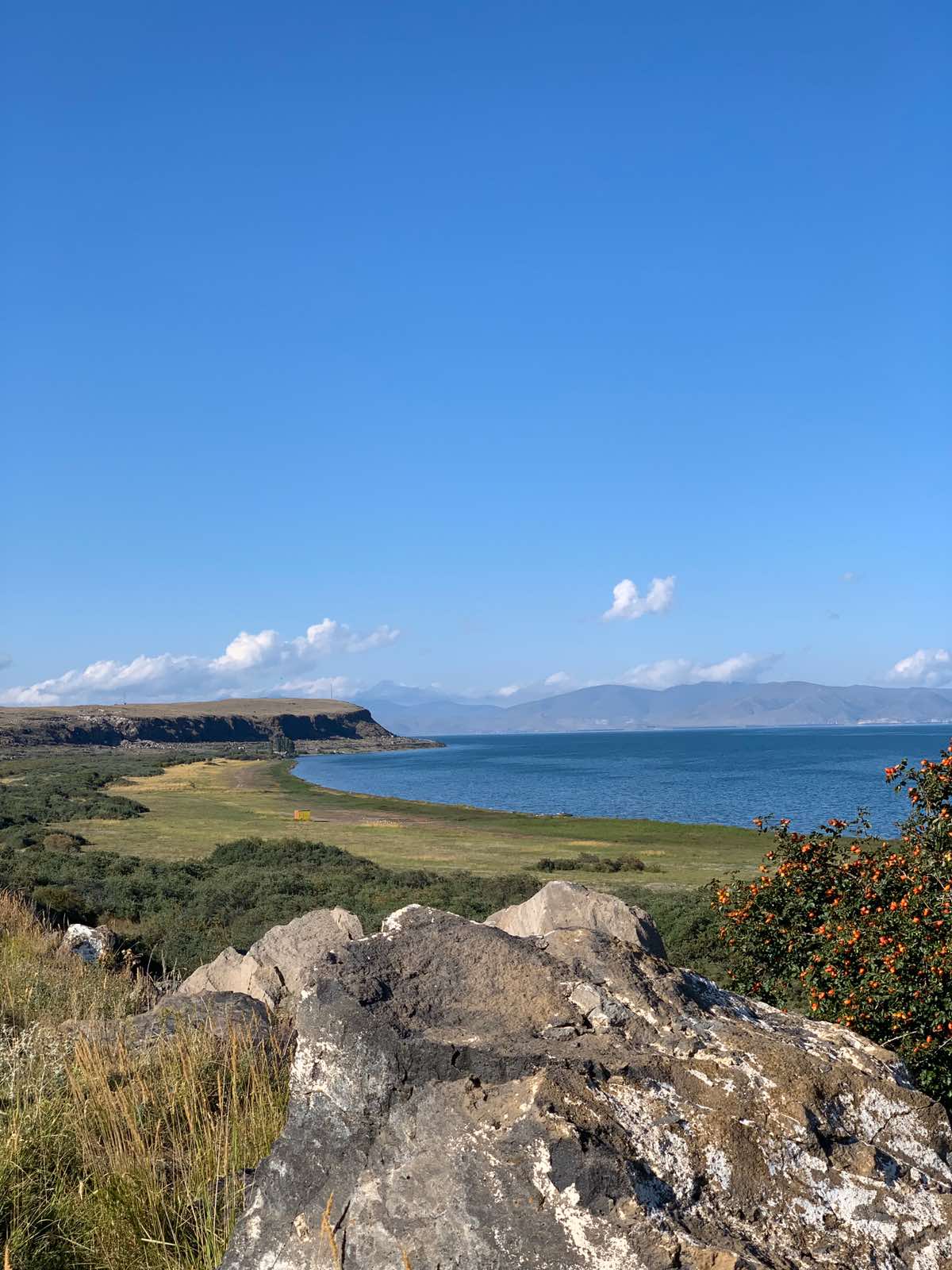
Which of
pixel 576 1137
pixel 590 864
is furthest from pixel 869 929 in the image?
pixel 590 864

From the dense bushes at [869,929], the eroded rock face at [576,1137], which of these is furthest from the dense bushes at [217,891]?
the eroded rock face at [576,1137]

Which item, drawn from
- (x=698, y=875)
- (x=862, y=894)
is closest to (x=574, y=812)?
(x=698, y=875)

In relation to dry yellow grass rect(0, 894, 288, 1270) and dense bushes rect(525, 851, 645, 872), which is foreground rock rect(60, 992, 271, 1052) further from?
dense bushes rect(525, 851, 645, 872)

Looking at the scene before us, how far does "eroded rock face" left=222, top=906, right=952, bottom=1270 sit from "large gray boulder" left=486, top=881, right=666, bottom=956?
174 inches

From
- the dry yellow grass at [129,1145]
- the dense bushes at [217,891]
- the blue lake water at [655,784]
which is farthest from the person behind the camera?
the blue lake water at [655,784]

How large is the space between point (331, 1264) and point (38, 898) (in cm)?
1933

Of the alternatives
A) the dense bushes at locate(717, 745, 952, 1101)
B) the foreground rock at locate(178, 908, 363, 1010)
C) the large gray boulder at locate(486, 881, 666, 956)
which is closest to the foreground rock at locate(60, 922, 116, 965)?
the foreground rock at locate(178, 908, 363, 1010)

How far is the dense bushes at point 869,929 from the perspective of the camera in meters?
7.77

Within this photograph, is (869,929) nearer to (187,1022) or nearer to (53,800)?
(187,1022)

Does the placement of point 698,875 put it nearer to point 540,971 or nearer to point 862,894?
point 862,894

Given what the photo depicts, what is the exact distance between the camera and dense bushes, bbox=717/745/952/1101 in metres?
7.77

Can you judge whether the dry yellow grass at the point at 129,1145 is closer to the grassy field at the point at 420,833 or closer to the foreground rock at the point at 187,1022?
the foreground rock at the point at 187,1022

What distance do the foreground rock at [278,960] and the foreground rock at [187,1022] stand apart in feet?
4.72

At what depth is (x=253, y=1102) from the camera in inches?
232
